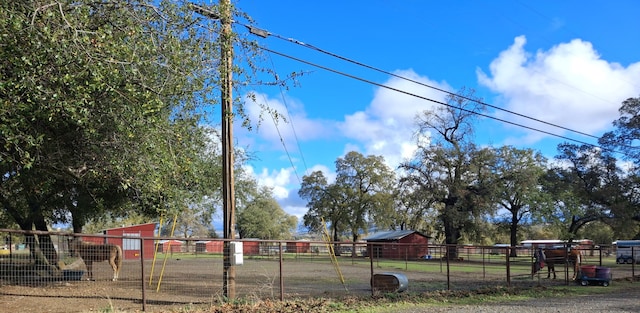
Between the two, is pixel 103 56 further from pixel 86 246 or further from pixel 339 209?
pixel 339 209

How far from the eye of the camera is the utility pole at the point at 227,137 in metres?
11.0

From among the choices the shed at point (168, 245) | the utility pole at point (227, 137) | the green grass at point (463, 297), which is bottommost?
the green grass at point (463, 297)

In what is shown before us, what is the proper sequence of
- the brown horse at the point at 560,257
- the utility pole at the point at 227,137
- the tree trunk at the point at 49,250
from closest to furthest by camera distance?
1. the utility pole at the point at 227,137
2. the tree trunk at the point at 49,250
3. the brown horse at the point at 560,257

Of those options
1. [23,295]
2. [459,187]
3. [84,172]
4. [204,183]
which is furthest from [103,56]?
[459,187]

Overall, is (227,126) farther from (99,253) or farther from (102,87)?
(99,253)

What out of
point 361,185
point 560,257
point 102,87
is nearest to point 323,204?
point 361,185

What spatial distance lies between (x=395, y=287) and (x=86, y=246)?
30.1ft

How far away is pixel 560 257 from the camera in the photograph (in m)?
21.1

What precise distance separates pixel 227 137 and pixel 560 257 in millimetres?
15521

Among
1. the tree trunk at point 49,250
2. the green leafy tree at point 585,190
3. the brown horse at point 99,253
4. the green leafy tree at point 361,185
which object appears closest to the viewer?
the tree trunk at point 49,250

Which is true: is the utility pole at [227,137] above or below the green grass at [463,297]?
above

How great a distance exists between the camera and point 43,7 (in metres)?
7.46

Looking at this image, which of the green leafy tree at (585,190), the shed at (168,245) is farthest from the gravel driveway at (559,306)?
the green leafy tree at (585,190)

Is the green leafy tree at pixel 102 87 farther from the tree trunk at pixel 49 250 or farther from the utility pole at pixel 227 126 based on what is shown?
the tree trunk at pixel 49 250
